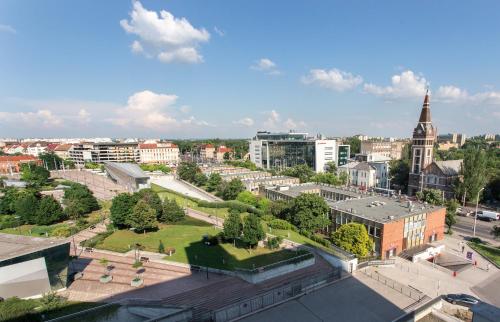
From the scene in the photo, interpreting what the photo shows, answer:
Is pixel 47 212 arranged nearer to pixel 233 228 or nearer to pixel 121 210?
pixel 121 210

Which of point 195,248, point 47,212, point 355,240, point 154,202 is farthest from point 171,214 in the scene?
point 355,240

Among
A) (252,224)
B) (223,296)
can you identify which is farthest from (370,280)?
(223,296)

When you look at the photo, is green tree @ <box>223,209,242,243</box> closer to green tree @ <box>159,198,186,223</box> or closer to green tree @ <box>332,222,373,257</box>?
green tree @ <box>332,222,373,257</box>

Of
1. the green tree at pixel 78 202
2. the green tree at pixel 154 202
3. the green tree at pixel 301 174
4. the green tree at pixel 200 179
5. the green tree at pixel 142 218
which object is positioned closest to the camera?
the green tree at pixel 142 218

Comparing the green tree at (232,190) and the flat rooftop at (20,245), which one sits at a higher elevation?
the flat rooftop at (20,245)

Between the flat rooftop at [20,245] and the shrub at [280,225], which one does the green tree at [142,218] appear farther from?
the shrub at [280,225]

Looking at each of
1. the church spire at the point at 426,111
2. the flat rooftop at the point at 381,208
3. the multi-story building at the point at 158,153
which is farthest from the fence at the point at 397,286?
the multi-story building at the point at 158,153
